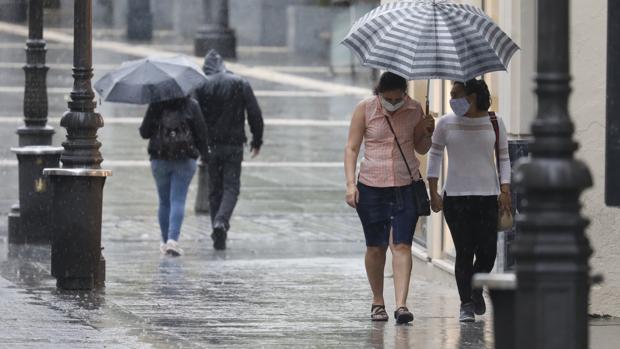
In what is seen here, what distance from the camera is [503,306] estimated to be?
224 inches

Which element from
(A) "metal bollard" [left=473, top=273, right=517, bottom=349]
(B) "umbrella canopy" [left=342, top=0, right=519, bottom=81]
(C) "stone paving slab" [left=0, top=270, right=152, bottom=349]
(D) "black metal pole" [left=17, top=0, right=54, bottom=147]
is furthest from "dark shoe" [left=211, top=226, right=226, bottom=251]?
(A) "metal bollard" [left=473, top=273, right=517, bottom=349]

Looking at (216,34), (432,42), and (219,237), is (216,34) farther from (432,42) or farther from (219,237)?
(432,42)

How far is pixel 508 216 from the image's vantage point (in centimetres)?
1010

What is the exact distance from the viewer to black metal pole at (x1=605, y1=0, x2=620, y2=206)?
6.59 metres

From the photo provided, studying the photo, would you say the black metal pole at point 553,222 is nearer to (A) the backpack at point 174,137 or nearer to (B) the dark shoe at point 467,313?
(B) the dark shoe at point 467,313

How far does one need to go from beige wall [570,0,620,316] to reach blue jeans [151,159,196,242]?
16.3 feet

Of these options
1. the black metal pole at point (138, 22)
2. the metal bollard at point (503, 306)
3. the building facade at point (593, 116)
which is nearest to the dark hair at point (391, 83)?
the building facade at point (593, 116)

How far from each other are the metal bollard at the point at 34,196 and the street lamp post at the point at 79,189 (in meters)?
2.96

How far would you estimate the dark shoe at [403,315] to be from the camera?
1005cm

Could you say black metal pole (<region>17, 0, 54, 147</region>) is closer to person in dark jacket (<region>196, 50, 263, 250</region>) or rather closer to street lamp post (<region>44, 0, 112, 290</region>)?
person in dark jacket (<region>196, 50, 263, 250</region>)

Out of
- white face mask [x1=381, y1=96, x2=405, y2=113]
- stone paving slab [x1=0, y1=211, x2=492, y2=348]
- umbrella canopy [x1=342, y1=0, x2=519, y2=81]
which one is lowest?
stone paving slab [x1=0, y1=211, x2=492, y2=348]

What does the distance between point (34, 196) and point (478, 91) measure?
19.1 ft

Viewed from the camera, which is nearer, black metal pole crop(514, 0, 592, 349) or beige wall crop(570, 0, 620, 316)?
black metal pole crop(514, 0, 592, 349)

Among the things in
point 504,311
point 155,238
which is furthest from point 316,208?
point 504,311
